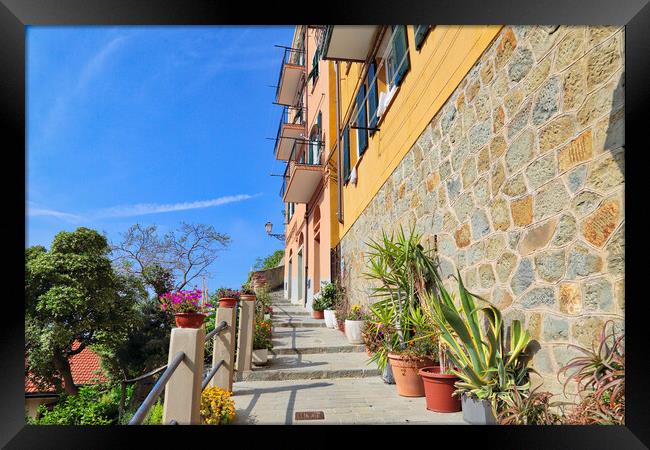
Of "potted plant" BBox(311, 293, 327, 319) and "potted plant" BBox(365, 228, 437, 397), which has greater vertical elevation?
"potted plant" BBox(365, 228, 437, 397)

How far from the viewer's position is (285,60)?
18359 mm

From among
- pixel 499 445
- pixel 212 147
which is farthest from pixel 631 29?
pixel 212 147

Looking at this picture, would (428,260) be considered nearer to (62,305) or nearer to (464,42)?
(464,42)

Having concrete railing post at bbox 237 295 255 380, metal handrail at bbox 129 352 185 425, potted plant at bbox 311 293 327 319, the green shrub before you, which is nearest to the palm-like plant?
concrete railing post at bbox 237 295 255 380

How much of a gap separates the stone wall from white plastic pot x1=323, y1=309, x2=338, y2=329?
507cm

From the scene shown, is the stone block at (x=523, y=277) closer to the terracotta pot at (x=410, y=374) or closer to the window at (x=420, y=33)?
the terracotta pot at (x=410, y=374)

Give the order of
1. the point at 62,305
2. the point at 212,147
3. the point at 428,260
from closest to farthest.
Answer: the point at 428,260 → the point at 62,305 → the point at 212,147

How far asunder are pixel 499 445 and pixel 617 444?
0.56m

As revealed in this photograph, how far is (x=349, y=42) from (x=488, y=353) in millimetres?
6379

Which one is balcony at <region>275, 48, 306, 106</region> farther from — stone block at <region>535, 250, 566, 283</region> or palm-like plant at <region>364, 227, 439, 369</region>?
stone block at <region>535, 250, 566, 283</region>

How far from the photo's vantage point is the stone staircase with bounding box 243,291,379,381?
550 centimetres

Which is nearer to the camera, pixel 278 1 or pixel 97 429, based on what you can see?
pixel 278 1

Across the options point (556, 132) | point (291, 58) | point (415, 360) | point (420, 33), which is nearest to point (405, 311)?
point (415, 360)

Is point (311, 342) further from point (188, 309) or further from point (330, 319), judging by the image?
point (188, 309)
